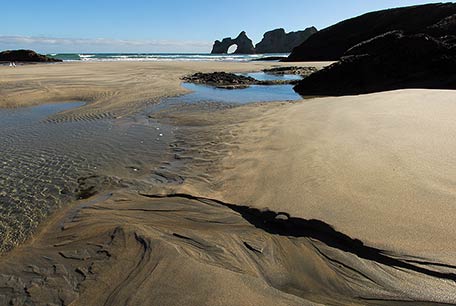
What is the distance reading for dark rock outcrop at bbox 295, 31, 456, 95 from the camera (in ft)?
41.1

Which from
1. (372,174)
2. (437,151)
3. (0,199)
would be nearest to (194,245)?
(372,174)

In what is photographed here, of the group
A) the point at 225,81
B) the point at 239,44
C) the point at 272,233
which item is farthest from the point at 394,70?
the point at 239,44

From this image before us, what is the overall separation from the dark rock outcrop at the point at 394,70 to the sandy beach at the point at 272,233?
834 cm

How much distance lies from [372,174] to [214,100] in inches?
360

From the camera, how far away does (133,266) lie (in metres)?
2.76

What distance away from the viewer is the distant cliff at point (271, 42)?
392 feet

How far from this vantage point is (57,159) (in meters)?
5.75

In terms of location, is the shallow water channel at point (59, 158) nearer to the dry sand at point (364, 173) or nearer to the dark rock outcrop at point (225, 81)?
the dry sand at point (364, 173)

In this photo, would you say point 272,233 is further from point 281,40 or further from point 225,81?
point 281,40

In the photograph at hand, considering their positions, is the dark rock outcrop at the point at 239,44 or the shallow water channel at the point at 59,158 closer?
the shallow water channel at the point at 59,158

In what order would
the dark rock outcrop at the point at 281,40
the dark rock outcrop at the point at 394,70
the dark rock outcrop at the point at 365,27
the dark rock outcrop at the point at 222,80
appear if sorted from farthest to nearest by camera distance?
1. the dark rock outcrop at the point at 281,40
2. the dark rock outcrop at the point at 365,27
3. the dark rock outcrop at the point at 222,80
4. the dark rock outcrop at the point at 394,70

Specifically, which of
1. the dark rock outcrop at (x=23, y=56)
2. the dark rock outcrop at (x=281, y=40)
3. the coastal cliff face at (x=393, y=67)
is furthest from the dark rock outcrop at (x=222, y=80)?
the dark rock outcrop at (x=281, y=40)

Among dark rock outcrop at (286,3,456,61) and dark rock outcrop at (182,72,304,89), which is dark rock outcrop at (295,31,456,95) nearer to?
dark rock outcrop at (182,72,304,89)

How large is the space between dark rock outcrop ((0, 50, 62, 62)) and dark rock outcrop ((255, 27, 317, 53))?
295ft
